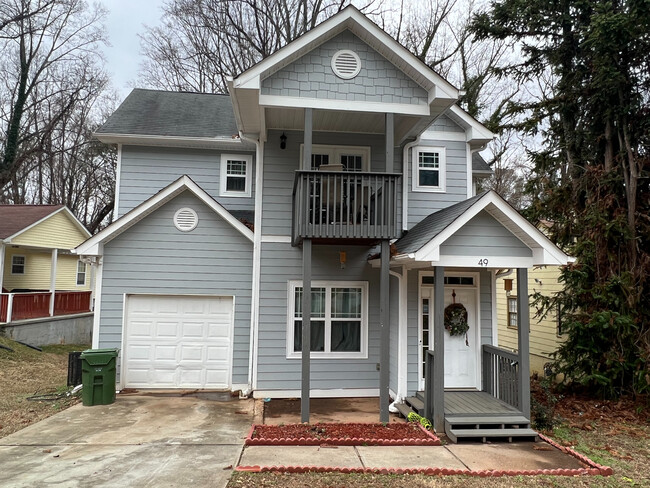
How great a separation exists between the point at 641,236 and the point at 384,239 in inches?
225

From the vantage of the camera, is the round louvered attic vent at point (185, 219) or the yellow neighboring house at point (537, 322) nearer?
the round louvered attic vent at point (185, 219)

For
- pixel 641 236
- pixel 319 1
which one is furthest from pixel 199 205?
pixel 319 1

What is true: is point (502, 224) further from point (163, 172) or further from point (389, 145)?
point (163, 172)

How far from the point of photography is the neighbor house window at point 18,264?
18.2 m

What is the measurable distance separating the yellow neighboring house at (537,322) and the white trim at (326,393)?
5.12 metres

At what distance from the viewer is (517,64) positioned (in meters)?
10.5

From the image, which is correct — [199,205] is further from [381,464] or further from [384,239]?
[381,464]

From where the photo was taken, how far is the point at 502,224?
685cm

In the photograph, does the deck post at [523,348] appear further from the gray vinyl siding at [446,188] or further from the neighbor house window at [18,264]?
the neighbor house window at [18,264]

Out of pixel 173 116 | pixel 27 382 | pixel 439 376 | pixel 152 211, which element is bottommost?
pixel 27 382

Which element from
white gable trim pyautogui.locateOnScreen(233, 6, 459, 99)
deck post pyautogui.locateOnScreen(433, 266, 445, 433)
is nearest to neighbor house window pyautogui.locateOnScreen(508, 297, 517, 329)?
deck post pyautogui.locateOnScreen(433, 266, 445, 433)

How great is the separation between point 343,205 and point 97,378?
214 inches

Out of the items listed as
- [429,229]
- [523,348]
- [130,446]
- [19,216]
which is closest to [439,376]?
[523,348]

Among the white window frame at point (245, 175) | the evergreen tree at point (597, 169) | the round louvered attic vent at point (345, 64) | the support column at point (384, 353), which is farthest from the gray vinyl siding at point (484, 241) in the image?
the white window frame at point (245, 175)
